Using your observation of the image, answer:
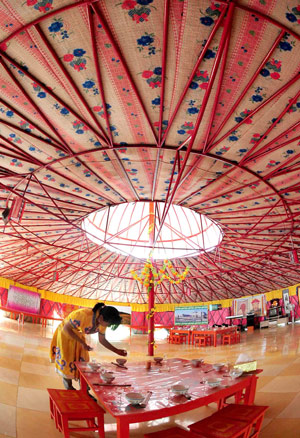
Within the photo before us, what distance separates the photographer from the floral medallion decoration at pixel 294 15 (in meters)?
5.52

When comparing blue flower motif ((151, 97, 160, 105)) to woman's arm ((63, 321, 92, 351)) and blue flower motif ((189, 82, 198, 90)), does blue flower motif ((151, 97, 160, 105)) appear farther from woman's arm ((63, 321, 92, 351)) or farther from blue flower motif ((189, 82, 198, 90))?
woman's arm ((63, 321, 92, 351))

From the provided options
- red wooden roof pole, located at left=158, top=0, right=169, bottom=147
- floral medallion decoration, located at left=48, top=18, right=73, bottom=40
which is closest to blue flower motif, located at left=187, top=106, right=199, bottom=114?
red wooden roof pole, located at left=158, top=0, right=169, bottom=147

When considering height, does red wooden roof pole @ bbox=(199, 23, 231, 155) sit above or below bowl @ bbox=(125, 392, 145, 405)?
above

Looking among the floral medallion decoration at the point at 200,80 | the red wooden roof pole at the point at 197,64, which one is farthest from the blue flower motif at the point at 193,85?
the red wooden roof pole at the point at 197,64

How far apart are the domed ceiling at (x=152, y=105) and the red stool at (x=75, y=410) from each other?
615cm

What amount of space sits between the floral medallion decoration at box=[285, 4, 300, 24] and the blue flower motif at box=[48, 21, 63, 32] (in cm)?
402

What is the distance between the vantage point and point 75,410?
4309 millimetres

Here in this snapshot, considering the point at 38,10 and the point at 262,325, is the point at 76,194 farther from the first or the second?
the point at 262,325

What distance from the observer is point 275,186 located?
41.2 ft

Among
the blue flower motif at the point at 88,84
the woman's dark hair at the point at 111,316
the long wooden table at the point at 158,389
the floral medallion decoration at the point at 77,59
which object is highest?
the floral medallion decoration at the point at 77,59

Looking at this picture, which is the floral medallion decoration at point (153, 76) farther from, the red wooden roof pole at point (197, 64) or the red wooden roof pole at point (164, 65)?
the red wooden roof pole at point (197, 64)

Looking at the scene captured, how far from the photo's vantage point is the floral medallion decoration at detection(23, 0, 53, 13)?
5.54 m

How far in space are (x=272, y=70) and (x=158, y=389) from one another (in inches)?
256

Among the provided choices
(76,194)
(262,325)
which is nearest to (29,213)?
(76,194)
